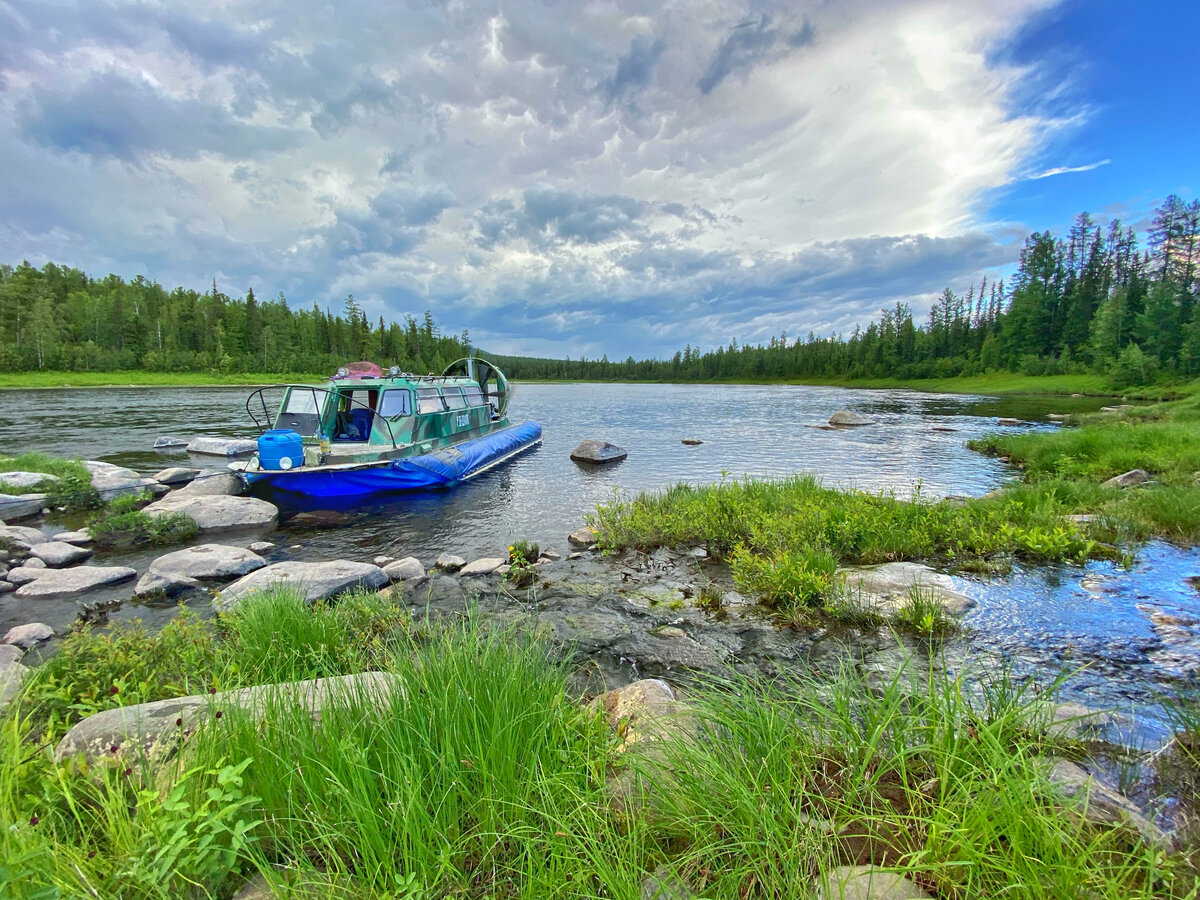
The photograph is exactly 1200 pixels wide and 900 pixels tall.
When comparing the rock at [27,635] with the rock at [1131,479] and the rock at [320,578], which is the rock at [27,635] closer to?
the rock at [320,578]

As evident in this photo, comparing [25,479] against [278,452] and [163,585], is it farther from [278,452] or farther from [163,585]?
[163,585]

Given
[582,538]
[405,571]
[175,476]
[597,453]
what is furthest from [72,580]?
[597,453]

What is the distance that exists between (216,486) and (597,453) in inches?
532

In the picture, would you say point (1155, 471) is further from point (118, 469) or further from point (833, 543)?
point (118, 469)

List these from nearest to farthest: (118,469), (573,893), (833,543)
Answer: (573,893), (833,543), (118,469)

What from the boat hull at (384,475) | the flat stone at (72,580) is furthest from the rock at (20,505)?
the flat stone at (72,580)

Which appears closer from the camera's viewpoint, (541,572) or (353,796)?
(353,796)

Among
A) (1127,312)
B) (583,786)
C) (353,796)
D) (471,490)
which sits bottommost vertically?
(471,490)

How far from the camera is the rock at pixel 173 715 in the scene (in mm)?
2713

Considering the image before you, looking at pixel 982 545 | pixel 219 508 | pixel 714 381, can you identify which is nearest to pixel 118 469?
pixel 219 508

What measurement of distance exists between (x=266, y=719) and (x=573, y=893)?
1849 mm

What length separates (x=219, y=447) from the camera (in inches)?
915

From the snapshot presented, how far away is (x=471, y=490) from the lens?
17.5 meters

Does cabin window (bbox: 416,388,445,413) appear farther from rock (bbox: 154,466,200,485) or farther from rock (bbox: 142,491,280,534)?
rock (bbox: 154,466,200,485)
